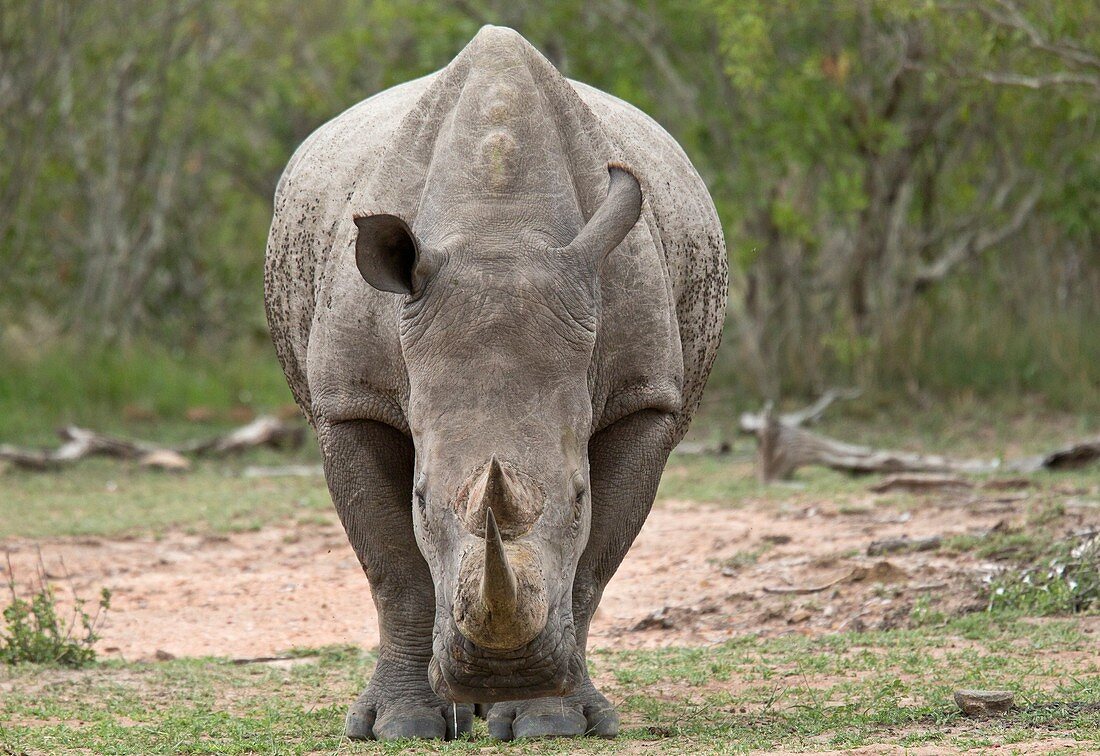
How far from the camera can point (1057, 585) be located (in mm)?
6219

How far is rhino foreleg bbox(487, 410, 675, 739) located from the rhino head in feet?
1.32

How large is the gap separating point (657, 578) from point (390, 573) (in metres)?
2.78

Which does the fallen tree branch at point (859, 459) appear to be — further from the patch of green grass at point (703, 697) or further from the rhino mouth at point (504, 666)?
the rhino mouth at point (504, 666)

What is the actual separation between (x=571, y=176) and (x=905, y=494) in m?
5.03

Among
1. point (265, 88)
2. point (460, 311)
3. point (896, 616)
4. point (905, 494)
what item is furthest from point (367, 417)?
point (265, 88)

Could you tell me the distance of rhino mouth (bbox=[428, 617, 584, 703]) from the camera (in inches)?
147

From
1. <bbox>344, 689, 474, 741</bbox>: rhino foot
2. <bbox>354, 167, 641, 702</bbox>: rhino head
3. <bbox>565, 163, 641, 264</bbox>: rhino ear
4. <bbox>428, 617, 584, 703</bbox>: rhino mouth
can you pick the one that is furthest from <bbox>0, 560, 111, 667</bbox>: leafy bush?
<bbox>565, 163, 641, 264</bbox>: rhino ear

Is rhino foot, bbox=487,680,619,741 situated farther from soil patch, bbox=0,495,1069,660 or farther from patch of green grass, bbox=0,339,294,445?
patch of green grass, bbox=0,339,294,445

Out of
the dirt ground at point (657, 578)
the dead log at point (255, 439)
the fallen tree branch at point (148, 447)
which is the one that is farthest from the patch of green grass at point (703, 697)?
the dead log at point (255, 439)

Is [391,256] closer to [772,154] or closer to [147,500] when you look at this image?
[147,500]

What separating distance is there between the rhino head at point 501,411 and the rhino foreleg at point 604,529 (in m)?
0.40

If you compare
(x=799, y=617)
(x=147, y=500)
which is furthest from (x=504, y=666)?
(x=147, y=500)

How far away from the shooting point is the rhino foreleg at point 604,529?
15.5ft

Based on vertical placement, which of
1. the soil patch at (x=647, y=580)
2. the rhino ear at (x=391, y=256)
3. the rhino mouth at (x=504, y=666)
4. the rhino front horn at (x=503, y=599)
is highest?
the rhino ear at (x=391, y=256)
